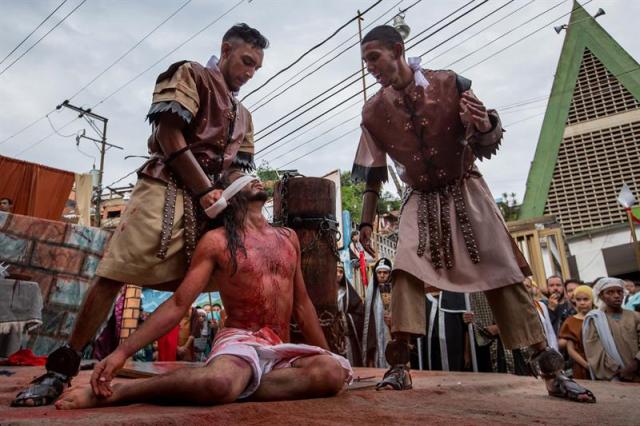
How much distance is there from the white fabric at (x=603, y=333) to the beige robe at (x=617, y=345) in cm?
3

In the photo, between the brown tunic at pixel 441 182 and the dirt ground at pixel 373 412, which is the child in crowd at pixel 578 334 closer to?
the dirt ground at pixel 373 412

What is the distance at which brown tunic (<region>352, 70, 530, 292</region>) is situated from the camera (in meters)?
2.61

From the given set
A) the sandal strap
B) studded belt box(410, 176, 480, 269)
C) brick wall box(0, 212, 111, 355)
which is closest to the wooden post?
studded belt box(410, 176, 480, 269)

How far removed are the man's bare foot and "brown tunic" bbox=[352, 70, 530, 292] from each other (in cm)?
159

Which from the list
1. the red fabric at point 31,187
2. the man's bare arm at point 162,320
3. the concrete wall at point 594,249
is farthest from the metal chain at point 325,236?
the concrete wall at point 594,249

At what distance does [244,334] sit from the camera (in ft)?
6.82

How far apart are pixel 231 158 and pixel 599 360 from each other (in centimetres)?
423

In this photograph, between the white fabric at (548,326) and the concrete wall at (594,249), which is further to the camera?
the concrete wall at (594,249)

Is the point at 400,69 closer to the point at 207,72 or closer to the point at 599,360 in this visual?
the point at 207,72

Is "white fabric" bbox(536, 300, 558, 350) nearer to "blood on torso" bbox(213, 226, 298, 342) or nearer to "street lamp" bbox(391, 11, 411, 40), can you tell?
"blood on torso" bbox(213, 226, 298, 342)

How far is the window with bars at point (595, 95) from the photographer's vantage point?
1177 centimetres

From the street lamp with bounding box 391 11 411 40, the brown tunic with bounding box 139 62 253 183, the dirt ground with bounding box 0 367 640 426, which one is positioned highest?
the street lamp with bounding box 391 11 411 40

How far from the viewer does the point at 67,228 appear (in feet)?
21.1

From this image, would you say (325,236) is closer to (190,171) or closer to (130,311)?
(190,171)
